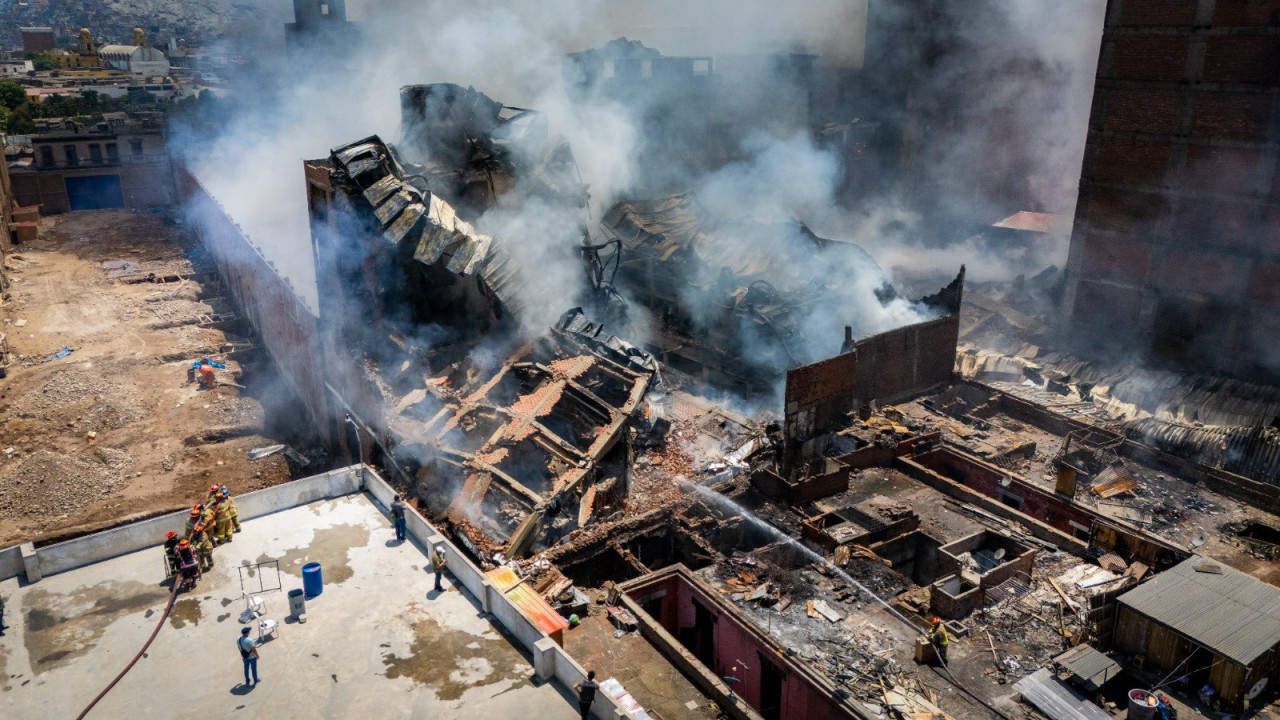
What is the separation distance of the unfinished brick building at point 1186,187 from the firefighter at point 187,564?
86.0ft

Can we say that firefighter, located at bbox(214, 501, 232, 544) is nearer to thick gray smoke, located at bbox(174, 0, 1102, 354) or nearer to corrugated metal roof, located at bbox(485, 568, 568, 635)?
corrugated metal roof, located at bbox(485, 568, 568, 635)

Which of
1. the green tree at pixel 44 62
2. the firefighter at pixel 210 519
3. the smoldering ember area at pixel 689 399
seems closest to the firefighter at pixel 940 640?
the smoldering ember area at pixel 689 399

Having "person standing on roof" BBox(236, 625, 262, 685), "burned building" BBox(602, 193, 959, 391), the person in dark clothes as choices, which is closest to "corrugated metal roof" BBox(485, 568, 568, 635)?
the person in dark clothes

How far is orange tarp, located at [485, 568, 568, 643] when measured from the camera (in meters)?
11.0

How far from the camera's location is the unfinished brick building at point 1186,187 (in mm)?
23531

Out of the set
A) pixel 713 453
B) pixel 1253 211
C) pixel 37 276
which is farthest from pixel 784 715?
pixel 37 276

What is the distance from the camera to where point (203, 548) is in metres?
11.6

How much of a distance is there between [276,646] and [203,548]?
217cm

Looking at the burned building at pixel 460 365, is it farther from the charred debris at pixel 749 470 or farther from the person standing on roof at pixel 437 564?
the person standing on roof at pixel 437 564

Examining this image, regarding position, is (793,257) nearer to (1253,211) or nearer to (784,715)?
(1253,211)

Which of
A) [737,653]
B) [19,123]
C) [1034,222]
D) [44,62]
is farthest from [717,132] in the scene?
[44,62]

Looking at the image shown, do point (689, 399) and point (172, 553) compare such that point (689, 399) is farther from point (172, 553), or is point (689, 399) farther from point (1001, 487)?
point (172, 553)

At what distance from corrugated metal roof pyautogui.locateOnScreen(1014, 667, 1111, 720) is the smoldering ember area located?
60 mm

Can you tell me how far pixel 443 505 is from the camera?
16047 millimetres
